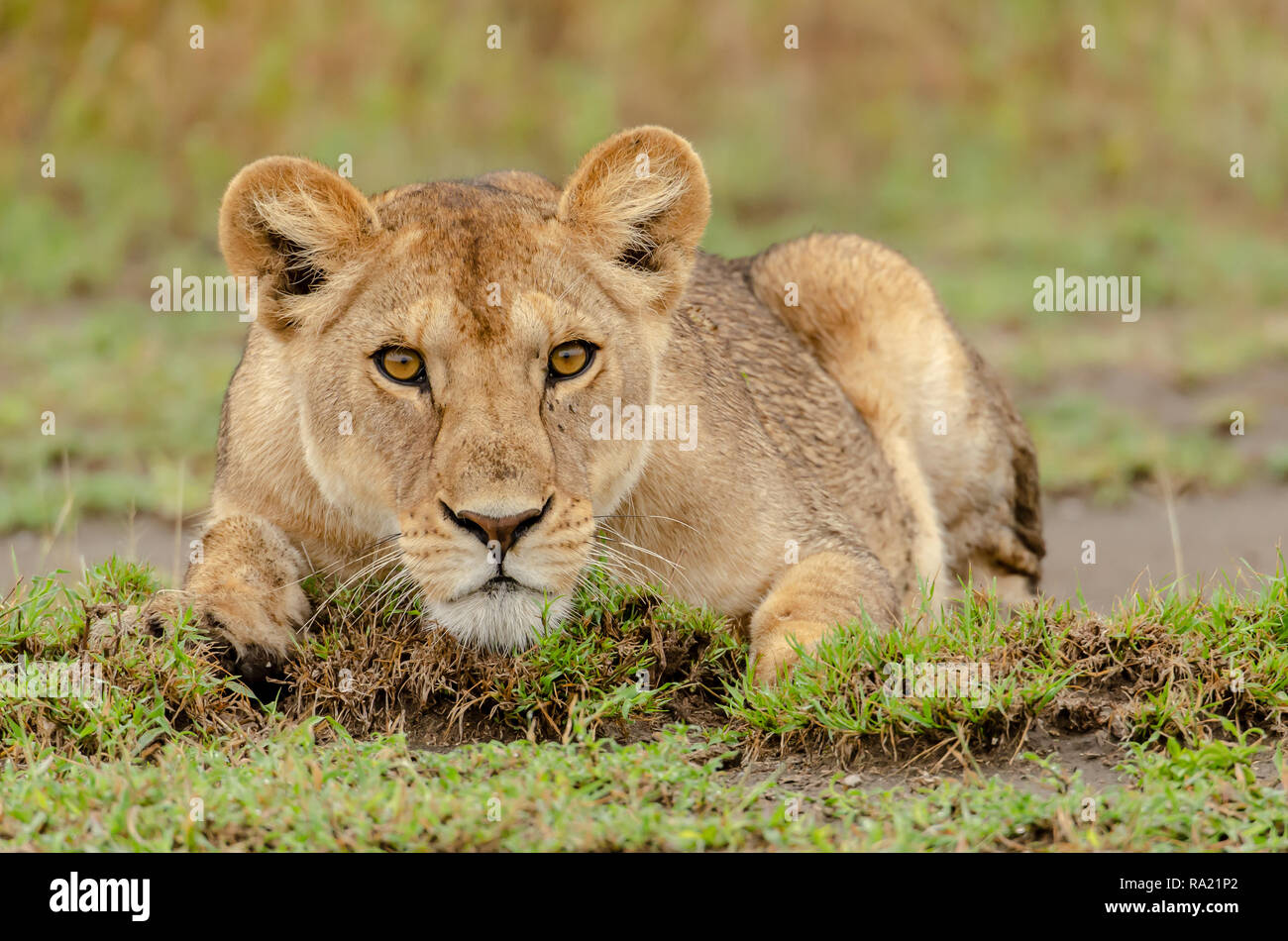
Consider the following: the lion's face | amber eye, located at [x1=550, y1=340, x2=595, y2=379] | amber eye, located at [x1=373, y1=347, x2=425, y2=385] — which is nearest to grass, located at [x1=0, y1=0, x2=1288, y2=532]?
the lion's face

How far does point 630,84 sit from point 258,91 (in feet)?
11.2

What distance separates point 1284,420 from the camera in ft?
33.9

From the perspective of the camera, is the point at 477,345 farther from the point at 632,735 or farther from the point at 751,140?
the point at 751,140

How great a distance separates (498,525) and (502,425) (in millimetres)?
339

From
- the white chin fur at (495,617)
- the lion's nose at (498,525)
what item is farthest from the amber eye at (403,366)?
the white chin fur at (495,617)

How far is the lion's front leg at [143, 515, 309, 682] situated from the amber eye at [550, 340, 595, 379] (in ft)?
3.88

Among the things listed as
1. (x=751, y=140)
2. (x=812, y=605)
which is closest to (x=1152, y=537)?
(x=812, y=605)

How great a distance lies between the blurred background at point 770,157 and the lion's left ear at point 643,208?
4.49 meters

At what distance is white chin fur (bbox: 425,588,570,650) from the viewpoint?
472 cm

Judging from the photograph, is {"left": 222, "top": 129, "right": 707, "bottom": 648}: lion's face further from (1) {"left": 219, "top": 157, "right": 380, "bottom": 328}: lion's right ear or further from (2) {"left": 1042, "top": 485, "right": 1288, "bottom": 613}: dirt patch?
(2) {"left": 1042, "top": 485, "right": 1288, "bottom": 613}: dirt patch

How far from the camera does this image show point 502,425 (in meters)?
4.73

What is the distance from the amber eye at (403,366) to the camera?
194 inches
